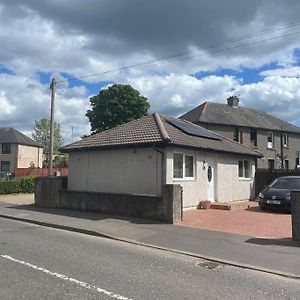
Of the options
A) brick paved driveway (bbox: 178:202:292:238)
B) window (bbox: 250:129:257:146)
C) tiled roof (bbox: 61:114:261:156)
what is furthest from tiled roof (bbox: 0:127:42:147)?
brick paved driveway (bbox: 178:202:292:238)

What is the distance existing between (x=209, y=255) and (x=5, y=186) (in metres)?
21.8

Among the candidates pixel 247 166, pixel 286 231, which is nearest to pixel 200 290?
pixel 286 231

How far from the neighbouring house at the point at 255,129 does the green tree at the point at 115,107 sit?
7625mm

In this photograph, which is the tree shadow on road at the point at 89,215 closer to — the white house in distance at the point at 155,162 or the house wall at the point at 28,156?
the white house in distance at the point at 155,162

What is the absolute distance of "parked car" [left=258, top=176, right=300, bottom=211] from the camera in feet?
55.0

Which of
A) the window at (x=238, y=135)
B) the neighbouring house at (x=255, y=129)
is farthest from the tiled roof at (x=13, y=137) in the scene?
the window at (x=238, y=135)

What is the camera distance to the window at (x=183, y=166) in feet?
53.0

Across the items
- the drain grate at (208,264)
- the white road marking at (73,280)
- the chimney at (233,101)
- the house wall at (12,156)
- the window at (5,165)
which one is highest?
the chimney at (233,101)

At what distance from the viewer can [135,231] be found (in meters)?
12.0

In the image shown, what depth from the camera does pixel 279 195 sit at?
55.8 ft

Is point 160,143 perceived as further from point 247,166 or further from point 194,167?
point 247,166

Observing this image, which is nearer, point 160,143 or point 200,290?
point 200,290

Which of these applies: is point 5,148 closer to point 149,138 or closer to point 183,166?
point 183,166

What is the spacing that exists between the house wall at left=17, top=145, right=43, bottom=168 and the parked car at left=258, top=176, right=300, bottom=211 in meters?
52.9
